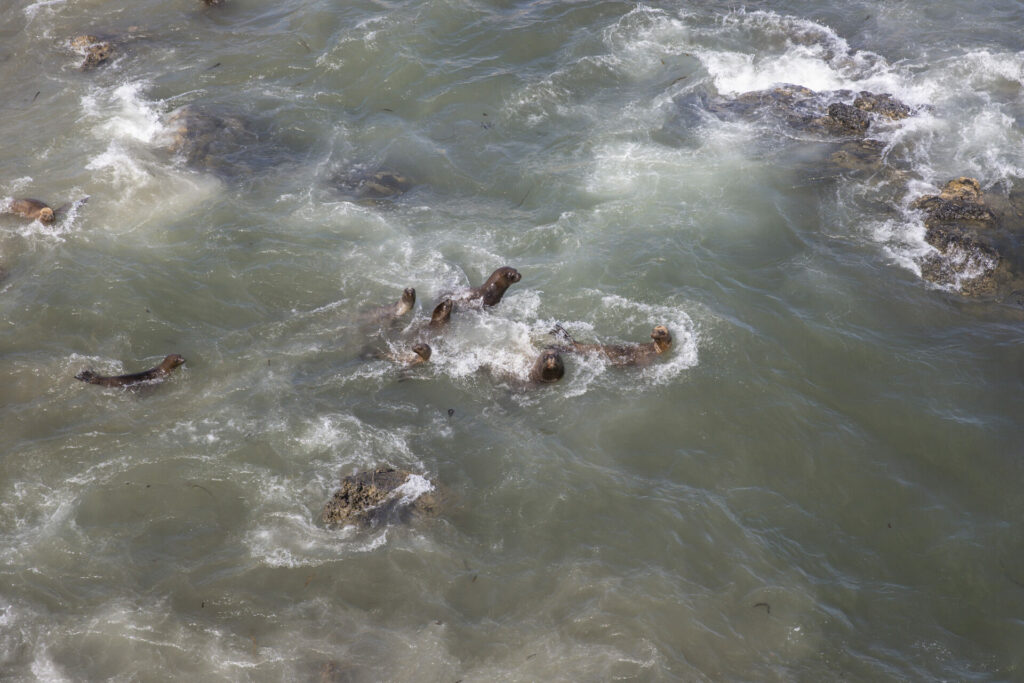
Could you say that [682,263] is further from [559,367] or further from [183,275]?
[183,275]

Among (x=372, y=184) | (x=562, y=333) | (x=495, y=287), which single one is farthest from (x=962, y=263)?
(x=372, y=184)

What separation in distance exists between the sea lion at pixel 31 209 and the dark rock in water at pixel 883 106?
13.7 m

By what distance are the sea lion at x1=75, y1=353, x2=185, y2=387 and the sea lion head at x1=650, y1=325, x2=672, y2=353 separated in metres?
5.82

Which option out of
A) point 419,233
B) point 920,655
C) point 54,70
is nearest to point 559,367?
point 419,233

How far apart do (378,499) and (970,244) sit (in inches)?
362

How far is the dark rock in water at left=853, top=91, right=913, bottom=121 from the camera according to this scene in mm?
13922

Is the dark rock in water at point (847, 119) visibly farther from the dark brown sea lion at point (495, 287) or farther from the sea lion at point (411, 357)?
the sea lion at point (411, 357)

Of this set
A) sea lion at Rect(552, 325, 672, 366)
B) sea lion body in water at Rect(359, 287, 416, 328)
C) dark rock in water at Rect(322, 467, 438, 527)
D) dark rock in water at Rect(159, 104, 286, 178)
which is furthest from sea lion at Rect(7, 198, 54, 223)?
sea lion at Rect(552, 325, 672, 366)

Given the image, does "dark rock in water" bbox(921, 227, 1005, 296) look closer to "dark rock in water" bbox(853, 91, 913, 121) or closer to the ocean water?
the ocean water

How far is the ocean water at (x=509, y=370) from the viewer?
283 inches

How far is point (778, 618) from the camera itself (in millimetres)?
7273

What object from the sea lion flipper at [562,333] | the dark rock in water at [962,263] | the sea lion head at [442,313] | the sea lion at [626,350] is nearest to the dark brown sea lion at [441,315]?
the sea lion head at [442,313]

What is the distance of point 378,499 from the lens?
26.1 feet

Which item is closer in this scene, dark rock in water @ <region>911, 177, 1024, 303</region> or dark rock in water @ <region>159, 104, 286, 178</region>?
dark rock in water @ <region>911, 177, 1024, 303</region>
